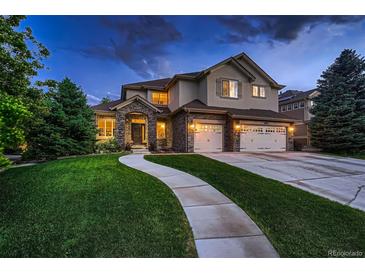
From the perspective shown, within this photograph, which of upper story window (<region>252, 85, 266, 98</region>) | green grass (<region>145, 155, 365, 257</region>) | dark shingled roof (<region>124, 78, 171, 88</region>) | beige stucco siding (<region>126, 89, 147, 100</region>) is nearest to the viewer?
green grass (<region>145, 155, 365, 257</region>)

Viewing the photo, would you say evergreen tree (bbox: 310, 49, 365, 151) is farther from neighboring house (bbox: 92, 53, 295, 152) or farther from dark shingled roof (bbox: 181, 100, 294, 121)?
dark shingled roof (bbox: 181, 100, 294, 121)

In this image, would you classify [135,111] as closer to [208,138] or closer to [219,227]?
[208,138]

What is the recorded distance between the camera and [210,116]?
12672 mm

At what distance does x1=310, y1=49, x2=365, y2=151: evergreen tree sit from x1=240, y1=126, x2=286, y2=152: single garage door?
2904 millimetres

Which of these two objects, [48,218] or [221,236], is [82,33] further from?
[221,236]

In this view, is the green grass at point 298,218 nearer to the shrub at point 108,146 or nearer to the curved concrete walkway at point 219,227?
the curved concrete walkway at point 219,227

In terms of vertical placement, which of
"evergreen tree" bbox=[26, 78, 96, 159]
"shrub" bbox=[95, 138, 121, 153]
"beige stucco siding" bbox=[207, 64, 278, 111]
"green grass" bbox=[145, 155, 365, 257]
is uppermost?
"beige stucco siding" bbox=[207, 64, 278, 111]

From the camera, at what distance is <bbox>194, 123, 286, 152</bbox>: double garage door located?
12516 mm

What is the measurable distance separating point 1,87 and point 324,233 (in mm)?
9365

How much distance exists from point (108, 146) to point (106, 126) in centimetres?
193

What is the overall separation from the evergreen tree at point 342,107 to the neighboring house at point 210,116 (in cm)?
242

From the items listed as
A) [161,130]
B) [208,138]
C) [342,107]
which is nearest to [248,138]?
[208,138]

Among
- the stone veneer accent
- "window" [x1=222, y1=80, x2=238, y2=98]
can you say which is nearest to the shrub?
the stone veneer accent

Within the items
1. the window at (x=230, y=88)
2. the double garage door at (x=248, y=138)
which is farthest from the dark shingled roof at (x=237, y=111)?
the window at (x=230, y=88)
